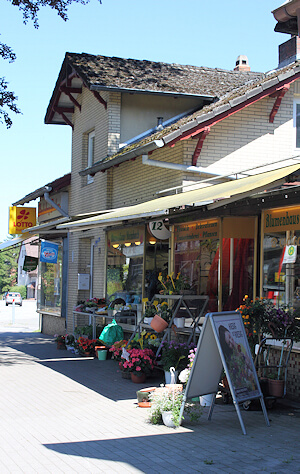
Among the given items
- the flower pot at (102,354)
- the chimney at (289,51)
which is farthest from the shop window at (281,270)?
the chimney at (289,51)

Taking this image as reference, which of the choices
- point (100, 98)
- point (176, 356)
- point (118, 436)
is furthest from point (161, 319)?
point (100, 98)

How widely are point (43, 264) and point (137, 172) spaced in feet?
29.7

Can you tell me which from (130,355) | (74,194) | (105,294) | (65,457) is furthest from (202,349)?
(74,194)

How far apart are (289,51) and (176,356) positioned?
28.3 feet

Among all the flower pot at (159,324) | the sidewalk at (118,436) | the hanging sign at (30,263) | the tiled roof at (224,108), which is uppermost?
the tiled roof at (224,108)

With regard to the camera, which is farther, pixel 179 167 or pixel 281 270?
pixel 179 167

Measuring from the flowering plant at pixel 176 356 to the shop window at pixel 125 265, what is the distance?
12.3ft

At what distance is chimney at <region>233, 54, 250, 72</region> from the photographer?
1969cm

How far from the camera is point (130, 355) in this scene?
10422mm

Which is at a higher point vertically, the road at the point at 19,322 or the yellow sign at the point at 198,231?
the yellow sign at the point at 198,231

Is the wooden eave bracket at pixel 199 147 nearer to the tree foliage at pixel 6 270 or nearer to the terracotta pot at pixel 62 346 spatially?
the terracotta pot at pixel 62 346

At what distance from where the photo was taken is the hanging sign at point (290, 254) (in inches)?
359

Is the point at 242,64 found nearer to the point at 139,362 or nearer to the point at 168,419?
the point at 139,362

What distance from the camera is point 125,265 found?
14.5 meters
